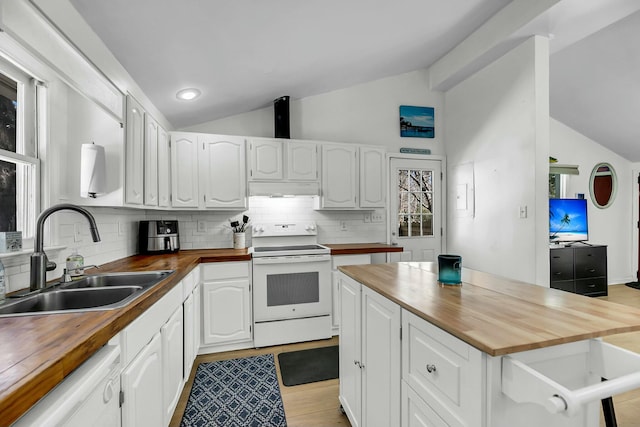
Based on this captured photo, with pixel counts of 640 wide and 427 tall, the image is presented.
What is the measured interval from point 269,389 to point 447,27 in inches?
141

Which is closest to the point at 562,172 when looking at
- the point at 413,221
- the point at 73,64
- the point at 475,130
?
the point at 475,130

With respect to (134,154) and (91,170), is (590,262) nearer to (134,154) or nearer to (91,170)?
(134,154)

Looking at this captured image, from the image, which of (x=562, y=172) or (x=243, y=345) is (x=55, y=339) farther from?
(x=562, y=172)

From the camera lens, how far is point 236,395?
7.13 feet

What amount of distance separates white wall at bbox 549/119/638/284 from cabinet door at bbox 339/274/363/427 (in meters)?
5.11

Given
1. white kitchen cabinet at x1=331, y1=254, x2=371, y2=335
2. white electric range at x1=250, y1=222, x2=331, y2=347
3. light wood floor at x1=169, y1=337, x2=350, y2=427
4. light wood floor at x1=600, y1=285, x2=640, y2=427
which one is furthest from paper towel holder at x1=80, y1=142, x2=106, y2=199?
light wood floor at x1=600, y1=285, x2=640, y2=427

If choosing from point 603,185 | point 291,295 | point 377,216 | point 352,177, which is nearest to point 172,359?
point 291,295

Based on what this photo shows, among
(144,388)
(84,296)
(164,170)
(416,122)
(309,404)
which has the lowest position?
(309,404)

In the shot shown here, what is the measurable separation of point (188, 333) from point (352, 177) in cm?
227

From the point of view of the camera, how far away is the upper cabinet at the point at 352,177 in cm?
343

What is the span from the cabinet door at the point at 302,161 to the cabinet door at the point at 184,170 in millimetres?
953

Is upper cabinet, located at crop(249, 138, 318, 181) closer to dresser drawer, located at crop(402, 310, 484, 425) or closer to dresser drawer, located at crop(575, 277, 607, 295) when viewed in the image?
dresser drawer, located at crop(402, 310, 484, 425)

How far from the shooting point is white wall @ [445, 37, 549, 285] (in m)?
2.80

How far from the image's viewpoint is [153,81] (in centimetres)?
228
